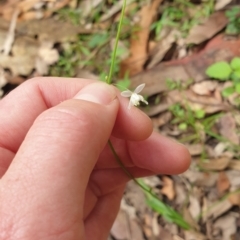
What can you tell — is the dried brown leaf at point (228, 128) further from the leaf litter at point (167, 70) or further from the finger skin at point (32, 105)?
the finger skin at point (32, 105)

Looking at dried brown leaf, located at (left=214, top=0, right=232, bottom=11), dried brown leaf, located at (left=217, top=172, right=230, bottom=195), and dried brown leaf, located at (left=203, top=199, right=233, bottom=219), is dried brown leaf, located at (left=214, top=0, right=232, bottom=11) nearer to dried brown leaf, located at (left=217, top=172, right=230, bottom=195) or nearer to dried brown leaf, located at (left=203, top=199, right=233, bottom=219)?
dried brown leaf, located at (left=217, top=172, right=230, bottom=195)

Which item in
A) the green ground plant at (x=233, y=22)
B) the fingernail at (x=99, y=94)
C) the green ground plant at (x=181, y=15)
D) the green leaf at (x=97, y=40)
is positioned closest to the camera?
the fingernail at (x=99, y=94)

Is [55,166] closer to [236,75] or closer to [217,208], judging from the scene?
[217,208]

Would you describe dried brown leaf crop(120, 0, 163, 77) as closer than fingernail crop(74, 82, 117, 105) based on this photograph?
No

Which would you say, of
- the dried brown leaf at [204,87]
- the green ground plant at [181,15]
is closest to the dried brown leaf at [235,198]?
the dried brown leaf at [204,87]

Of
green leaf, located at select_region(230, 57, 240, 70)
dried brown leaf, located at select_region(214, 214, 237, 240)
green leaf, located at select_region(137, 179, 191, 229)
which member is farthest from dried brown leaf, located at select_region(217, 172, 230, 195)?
green leaf, located at select_region(230, 57, 240, 70)

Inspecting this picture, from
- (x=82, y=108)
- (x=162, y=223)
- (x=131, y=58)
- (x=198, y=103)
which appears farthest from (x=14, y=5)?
(x=82, y=108)
